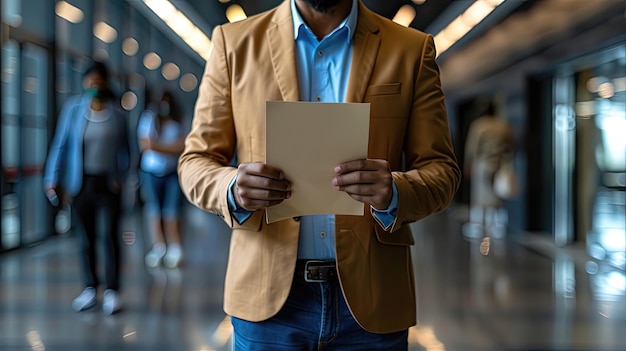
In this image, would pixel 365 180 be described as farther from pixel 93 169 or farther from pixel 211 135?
pixel 93 169

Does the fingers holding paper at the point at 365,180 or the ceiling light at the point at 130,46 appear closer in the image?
the fingers holding paper at the point at 365,180

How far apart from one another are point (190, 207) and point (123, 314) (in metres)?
8.95

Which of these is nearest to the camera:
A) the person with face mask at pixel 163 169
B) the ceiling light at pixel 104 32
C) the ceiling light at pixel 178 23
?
the person with face mask at pixel 163 169

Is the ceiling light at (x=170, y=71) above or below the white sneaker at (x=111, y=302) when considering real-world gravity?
above

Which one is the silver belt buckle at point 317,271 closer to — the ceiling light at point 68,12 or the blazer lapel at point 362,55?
the blazer lapel at point 362,55

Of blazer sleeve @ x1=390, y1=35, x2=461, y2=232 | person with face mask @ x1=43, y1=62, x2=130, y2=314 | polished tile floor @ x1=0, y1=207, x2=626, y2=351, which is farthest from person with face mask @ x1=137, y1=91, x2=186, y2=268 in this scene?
blazer sleeve @ x1=390, y1=35, x2=461, y2=232

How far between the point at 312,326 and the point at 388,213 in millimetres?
289

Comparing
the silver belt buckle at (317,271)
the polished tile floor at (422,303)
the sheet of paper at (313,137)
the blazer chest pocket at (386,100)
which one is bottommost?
the polished tile floor at (422,303)

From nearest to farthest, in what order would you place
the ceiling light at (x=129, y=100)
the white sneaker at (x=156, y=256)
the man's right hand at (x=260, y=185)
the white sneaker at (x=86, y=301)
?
the man's right hand at (x=260, y=185) < the white sneaker at (x=86, y=301) < the white sneaker at (x=156, y=256) < the ceiling light at (x=129, y=100)

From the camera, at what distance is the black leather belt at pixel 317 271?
58.4 inches

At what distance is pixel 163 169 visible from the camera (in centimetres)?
680

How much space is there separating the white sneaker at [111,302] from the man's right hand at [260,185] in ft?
12.8

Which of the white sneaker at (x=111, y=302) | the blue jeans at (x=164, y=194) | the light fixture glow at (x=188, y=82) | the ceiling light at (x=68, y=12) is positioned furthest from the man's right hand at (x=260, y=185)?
the light fixture glow at (x=188, y=82)

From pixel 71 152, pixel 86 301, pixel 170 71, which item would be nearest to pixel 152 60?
pixel 170 71
